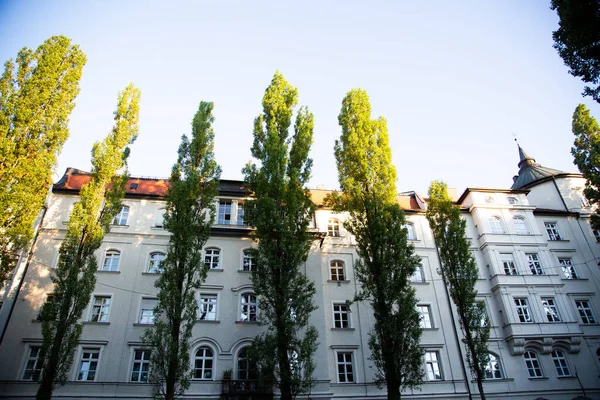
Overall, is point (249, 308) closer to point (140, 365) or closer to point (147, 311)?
point (147, 311)

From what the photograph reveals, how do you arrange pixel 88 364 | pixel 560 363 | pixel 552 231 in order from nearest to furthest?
pixel 88 364
pixel 560 363
pixel 552 231

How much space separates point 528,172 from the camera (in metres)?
32.7

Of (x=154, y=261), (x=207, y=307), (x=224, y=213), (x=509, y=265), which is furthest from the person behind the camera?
(x=509, y=265)

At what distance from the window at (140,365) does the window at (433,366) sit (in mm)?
14752

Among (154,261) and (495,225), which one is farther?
(495,225)

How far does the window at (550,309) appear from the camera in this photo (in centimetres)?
2367

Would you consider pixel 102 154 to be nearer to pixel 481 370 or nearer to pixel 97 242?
pixel 97 242

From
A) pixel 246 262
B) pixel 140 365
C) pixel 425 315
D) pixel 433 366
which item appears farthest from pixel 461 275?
pixel 140 365

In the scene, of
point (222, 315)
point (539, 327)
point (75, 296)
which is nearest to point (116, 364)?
point (75, 296)

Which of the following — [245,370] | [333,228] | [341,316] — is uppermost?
[333,228]

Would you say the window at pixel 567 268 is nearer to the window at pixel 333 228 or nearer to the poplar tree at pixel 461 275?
the poplar tree at pixel 461 275

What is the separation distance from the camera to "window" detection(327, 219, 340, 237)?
25.4m

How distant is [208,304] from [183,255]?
4.50 m

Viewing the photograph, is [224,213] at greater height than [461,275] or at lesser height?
greater
